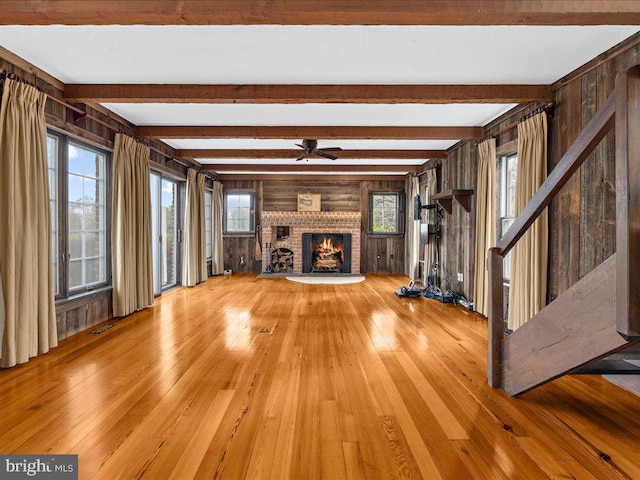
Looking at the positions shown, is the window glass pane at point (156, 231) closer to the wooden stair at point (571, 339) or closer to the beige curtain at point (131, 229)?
the beige curtain at point (131, 229)

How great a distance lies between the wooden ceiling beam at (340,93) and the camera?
10.8 feet

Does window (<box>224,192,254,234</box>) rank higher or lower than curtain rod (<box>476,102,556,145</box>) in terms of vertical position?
lower

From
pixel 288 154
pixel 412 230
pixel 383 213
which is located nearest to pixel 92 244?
pixel 288 154

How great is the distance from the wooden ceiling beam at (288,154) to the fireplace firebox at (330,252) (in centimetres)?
300

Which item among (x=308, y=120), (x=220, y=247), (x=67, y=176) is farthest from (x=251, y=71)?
(x=220, y=247)

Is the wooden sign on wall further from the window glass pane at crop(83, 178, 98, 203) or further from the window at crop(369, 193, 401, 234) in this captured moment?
the window glass pane at crop(83, 178, 98, 203)

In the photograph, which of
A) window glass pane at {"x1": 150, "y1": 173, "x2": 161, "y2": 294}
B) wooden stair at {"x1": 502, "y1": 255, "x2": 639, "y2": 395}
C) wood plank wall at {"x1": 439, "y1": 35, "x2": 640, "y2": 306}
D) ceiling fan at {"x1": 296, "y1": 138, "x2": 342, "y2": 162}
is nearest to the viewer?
wooden stair at {"x1": 502, "y1": 255, "x2": 639, "y2": 395}

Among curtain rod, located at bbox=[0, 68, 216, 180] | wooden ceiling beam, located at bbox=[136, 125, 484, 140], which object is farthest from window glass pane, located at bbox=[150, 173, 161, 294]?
wooden ceiling beam, located at bbox=[136, 125, 484, 140]

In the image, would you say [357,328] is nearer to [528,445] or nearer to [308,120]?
[528,445]

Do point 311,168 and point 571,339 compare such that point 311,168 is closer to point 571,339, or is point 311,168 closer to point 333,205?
point 333,205

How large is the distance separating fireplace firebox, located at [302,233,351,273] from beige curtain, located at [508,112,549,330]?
526 cm

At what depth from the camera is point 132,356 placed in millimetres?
2998

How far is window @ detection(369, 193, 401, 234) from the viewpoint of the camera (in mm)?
8891

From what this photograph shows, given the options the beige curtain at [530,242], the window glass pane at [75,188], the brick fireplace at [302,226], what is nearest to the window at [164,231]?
the window glass pane at [75,188]
